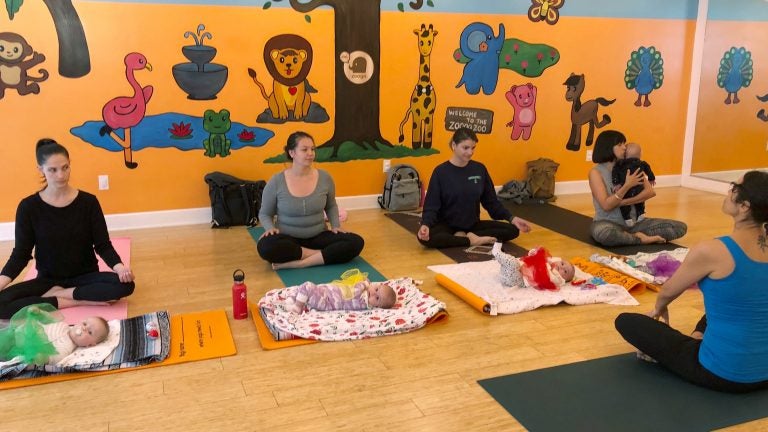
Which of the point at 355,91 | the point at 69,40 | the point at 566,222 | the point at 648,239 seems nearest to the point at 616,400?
the point at 648,239

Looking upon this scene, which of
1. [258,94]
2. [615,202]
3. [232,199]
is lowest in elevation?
[232,199]

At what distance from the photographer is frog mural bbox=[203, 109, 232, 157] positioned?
216 inches

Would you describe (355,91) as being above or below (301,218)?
above

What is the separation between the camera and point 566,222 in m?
5.68

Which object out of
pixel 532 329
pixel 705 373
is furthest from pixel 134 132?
pixel 705 373

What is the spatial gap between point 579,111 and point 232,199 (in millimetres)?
3808

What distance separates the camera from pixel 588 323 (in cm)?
343

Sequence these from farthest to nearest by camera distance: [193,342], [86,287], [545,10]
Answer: [545,10] → [86,287] → [193,342]

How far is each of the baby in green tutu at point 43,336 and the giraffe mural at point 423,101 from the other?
12.5 feet

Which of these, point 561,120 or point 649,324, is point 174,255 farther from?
point 561,120

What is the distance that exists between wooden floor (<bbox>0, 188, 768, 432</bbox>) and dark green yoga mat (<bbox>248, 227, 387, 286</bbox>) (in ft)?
0.43

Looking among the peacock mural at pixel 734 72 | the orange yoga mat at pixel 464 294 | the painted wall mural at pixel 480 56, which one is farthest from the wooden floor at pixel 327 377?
the peacock mural at pixel 734 72

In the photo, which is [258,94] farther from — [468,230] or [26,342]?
[26,342]

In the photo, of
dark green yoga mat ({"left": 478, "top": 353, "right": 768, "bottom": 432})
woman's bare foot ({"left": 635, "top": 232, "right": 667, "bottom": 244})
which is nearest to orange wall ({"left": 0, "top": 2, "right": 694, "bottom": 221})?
woman's bare foot ({"left": 635, "top": 232, "right": 667, "bottom": 244})
